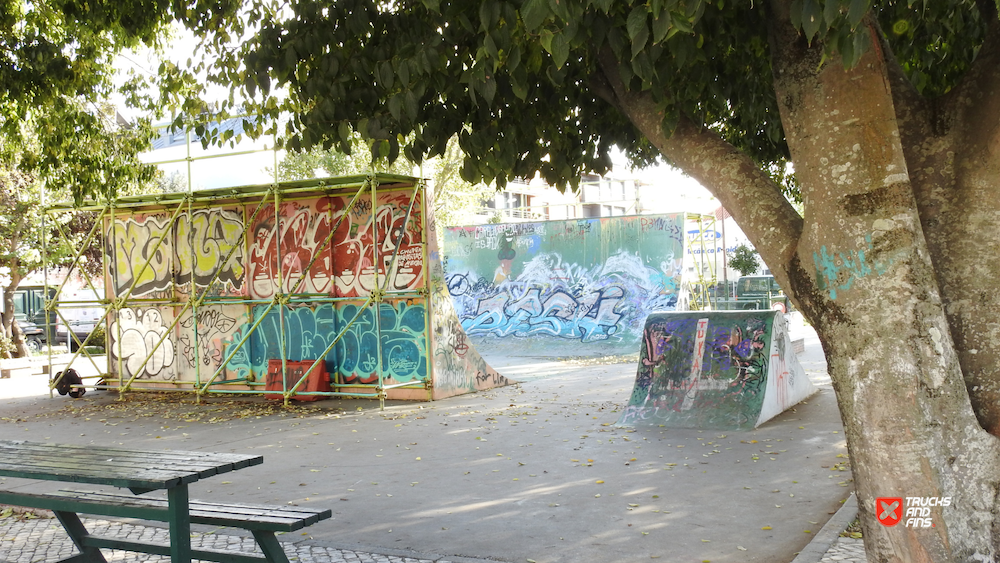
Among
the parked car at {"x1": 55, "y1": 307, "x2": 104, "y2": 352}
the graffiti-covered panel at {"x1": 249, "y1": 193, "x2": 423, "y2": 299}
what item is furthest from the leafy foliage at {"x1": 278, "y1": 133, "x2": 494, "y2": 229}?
the graffiti-covered panel at {"x1": 249, "y1": 193, "x2": 423, "y2": 299}

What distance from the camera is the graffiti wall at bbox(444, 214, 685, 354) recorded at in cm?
1911

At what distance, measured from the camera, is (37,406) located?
12.5 meters

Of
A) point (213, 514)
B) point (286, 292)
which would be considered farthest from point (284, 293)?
point (213, 514)

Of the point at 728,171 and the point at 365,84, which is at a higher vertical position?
the point at 365,84

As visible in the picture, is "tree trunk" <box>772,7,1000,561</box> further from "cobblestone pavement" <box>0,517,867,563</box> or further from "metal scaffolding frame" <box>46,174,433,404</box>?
"metal scaffolding frame" <box>46,174,433,404</box>

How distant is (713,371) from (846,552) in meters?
4.72

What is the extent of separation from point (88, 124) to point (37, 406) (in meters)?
4.58

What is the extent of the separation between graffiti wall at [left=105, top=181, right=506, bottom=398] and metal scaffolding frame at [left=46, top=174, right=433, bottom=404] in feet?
0.11

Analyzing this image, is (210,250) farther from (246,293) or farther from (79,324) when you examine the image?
(79,324)

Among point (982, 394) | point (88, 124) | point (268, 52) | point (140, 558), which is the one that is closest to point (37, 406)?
point (88, 124)

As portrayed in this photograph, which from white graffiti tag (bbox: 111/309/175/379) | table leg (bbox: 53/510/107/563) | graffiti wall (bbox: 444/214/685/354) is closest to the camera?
table leg (bbox: 53/510/107/563)

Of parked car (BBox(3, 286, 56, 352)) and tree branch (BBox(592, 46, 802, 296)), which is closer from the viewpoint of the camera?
tree branch (BBox(592, 46, 802, 296))

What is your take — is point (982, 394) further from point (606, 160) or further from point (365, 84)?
point (365, 84)

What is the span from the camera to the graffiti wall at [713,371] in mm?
8938
